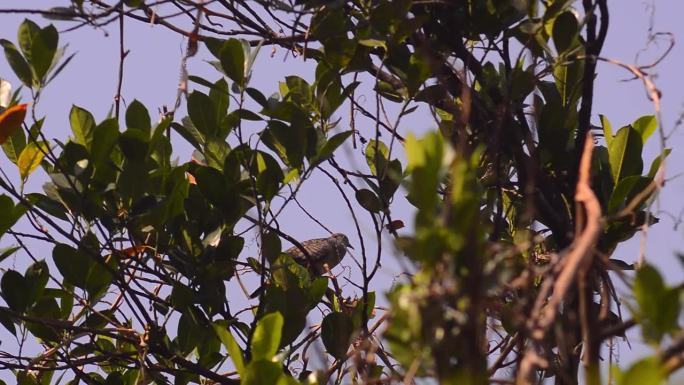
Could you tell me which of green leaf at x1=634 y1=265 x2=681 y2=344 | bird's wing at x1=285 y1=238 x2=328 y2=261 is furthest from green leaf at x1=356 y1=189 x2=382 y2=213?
bird's wing at x1=285 y1=238 x2=328 y2=261

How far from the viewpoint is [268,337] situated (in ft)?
5.16

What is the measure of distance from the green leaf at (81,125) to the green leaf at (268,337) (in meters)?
0.92

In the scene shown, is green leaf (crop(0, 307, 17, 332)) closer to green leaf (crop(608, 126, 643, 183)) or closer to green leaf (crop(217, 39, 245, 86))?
green leaf (crop(217, 39, 245, 86))

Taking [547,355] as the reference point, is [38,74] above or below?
above

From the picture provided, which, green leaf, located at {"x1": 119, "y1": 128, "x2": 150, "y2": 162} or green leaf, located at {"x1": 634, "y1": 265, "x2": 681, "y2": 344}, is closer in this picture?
green leaf, located at {"x1": 634, "y1": 265, "x2": 681, "y2": 344}

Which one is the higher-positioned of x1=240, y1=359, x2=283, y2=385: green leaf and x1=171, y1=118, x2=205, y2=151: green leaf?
x1=171, y1=118, x2=205, y2=151: green leaf

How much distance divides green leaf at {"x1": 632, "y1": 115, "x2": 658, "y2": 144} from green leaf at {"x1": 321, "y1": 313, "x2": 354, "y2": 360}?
764 millimetres

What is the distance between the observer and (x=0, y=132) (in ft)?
6.98

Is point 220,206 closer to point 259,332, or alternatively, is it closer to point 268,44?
point 268,44

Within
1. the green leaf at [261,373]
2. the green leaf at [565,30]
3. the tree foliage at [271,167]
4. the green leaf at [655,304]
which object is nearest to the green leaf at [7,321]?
the tree foliage at [271,167]

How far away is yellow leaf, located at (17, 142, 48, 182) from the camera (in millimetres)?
2430

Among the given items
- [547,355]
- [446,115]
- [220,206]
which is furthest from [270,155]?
[547,355]

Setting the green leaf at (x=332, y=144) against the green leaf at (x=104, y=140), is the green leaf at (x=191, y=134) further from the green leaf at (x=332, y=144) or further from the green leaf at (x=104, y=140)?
the green leaf at (x=332, y=144)

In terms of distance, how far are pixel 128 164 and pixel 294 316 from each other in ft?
1.53
